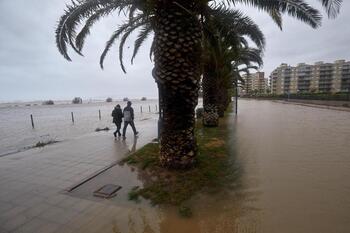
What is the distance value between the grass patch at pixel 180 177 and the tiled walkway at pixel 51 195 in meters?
0.73

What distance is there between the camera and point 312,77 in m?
107

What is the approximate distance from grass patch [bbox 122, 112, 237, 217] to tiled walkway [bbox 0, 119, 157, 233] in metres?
0.73

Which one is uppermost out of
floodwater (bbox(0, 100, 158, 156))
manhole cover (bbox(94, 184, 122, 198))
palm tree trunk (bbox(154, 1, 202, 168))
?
palm tree trunk (bbox(154, 1, 202, 168))

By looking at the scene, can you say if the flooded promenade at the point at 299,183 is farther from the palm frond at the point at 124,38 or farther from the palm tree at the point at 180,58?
the palm frond at the point at 124,38

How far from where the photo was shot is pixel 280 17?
749 centimetres

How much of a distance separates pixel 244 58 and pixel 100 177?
15.3m

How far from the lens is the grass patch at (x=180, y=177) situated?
4.19m

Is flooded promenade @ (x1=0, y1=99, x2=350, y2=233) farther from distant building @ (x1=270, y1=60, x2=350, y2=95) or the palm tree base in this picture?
distant building @ (x1=270, y1=60, x2=350, y2=95)

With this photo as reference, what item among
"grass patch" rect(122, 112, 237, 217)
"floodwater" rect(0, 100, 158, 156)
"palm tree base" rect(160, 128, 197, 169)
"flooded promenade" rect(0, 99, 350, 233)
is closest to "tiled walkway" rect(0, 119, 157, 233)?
"flooded promenade" rect(0, 99, 350, 233)

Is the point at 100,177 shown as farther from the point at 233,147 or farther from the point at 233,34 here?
the point at 233,34

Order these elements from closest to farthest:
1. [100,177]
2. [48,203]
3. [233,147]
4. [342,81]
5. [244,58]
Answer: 1. [48,203]
2. [100,177]
3. [233,147]
4. [244,58]
5. [342,81]

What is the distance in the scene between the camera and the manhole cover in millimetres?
4378

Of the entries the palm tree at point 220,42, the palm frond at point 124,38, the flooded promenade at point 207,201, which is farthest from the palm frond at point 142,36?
the flooded promenade at point 207,201

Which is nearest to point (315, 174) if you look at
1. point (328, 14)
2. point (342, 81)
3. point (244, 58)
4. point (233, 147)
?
point (233, 147)
